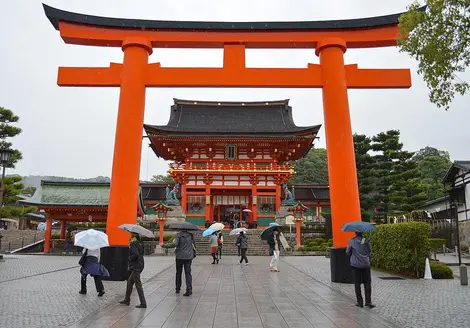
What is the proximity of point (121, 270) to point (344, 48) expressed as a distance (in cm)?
876

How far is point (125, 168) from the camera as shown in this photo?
33.3 ft

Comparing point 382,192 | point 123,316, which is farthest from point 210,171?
point 123,316

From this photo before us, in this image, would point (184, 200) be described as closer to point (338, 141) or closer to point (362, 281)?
point (338, 141)

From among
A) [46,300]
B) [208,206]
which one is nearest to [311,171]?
[208,206]

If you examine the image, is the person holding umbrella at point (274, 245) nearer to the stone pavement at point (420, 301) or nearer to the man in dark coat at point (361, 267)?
the stone pavement at point (420, 301)

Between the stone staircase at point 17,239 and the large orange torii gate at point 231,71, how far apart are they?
2290 cm

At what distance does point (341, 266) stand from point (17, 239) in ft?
96.3

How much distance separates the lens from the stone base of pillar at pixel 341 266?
393 inches

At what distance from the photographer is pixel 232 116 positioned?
37.3 meters

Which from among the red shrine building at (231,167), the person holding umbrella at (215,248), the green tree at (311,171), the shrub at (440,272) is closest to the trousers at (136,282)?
the shrub at (440,272)

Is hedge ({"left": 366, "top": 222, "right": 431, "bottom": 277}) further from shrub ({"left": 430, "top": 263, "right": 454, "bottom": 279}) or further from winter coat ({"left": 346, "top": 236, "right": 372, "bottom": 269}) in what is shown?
winter coat ({"left": 346, "top": 236, "right": 372, "bottom": 269})

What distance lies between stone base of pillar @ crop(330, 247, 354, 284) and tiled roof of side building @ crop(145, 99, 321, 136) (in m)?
22.7

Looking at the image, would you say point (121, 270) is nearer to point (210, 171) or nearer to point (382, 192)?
point (210, 171)

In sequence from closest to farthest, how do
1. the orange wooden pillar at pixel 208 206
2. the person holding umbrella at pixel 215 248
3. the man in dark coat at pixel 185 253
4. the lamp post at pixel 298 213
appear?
the man in dark coat at pixel 185 253, the person holding umbrella at pixel 215 248, the lamp post at pixel 298 213, the orange wooden pillar at pixel 208 206
